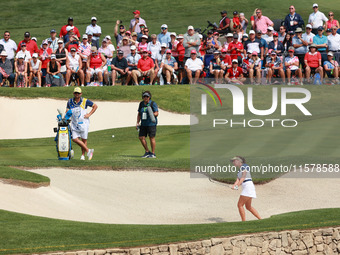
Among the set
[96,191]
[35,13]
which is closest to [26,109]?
[96,191]

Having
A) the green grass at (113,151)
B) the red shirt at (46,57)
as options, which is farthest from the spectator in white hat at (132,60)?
the green grass at (113,151)

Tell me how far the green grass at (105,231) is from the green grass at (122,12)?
33.7 metres

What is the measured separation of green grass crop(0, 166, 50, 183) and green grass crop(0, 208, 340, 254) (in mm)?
2538

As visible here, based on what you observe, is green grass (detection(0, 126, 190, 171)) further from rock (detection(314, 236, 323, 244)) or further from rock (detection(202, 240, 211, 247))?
rock (detection(202, 240, 211, 247))

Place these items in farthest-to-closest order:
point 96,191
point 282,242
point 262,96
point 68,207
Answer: point 262,96, point 96,191, point 68,207, point 282,242

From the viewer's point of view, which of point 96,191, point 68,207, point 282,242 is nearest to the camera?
point 282,242

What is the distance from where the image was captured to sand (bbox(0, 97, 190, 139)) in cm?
3294

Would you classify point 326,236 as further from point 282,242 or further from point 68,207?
point 68,207

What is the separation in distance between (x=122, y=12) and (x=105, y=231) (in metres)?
41.2

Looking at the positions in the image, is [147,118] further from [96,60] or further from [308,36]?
[308,36]

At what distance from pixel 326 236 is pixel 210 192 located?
5.53 meters

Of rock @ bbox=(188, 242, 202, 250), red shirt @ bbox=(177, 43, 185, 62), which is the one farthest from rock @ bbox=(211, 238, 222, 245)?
red shirt @ bbox=(177, 43, 185, 62)

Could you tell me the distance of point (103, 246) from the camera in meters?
14.2

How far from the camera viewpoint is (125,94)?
→ 3522 centimetres
